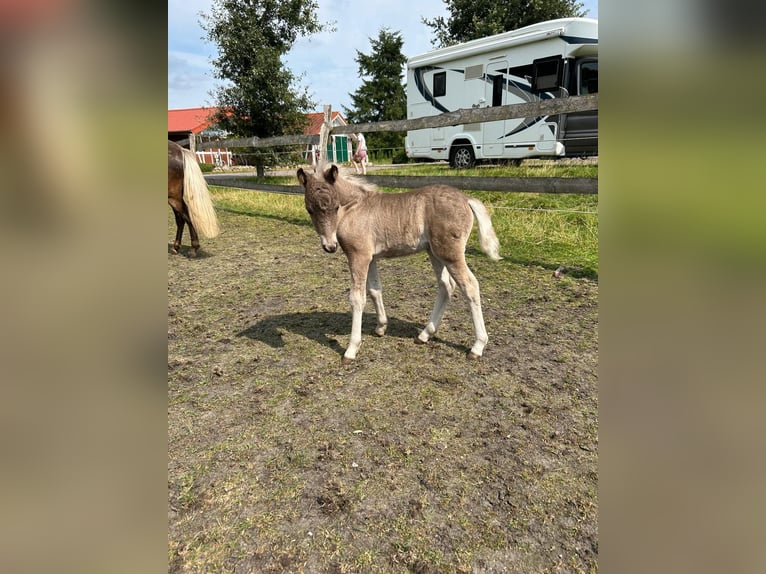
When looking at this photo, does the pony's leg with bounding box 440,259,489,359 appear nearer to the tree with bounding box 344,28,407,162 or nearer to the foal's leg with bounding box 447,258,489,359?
the foal's leg with bounding box 447,258,489,359

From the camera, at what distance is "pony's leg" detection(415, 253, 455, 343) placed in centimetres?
336

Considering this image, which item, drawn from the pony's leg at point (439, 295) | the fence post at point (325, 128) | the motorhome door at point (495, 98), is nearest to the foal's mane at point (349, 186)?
the pony's leg at point (439, 295)

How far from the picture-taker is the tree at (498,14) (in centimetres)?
2481

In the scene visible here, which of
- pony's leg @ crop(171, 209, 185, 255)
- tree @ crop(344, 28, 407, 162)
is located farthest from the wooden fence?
tree @ crop(344, 28, 407, 162)

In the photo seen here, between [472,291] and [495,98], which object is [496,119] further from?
[495,98]

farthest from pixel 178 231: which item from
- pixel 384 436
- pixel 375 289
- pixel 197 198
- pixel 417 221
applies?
pixel 384 436

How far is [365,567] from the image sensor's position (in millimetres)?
1588

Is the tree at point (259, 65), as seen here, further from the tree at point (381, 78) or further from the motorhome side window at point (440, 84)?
the tree at point (381, 78)

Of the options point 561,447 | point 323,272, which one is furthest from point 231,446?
point 323,272

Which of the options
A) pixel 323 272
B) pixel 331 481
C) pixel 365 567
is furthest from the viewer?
pixel 323 272

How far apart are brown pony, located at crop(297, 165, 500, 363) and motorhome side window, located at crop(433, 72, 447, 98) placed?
11358 millimetres
